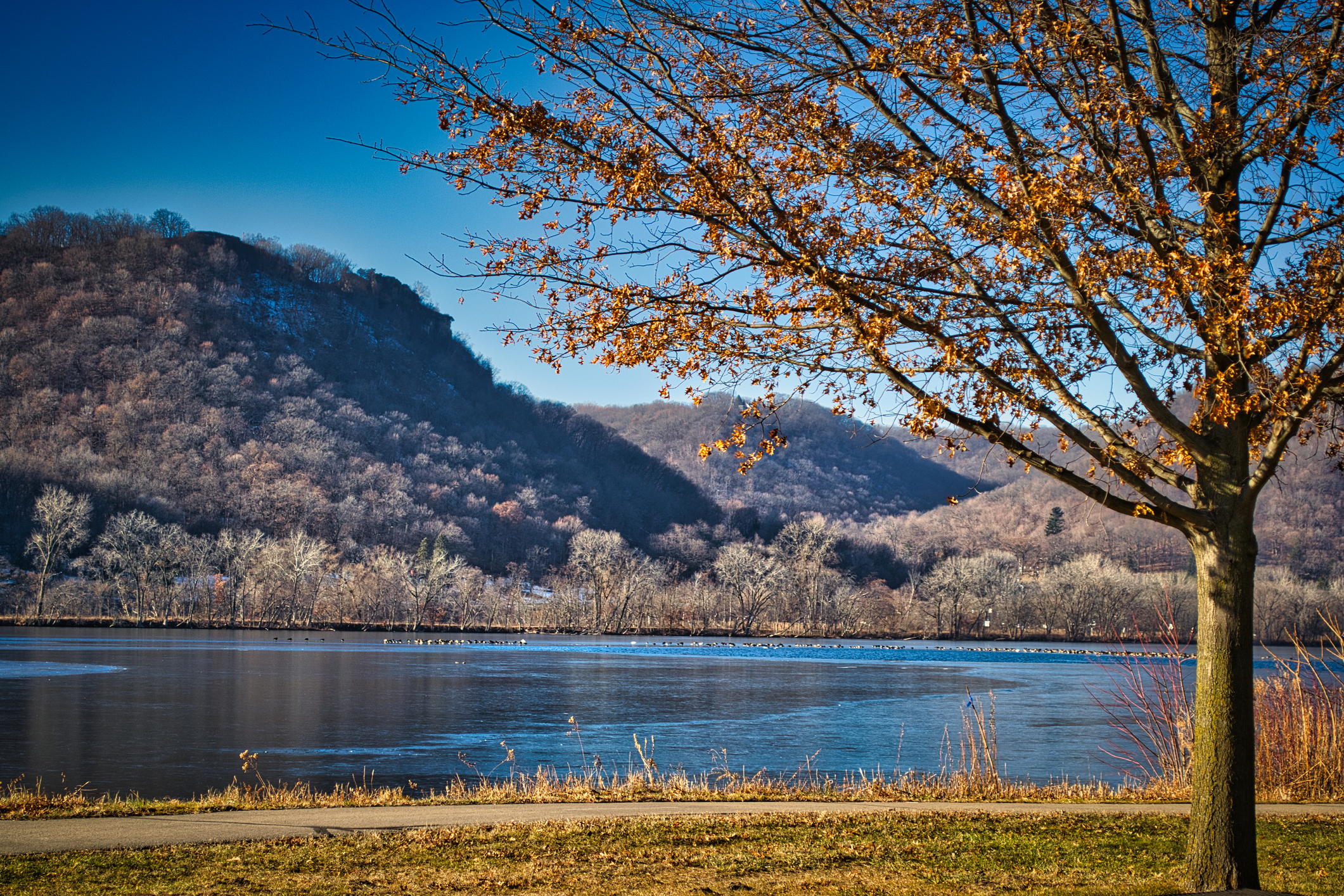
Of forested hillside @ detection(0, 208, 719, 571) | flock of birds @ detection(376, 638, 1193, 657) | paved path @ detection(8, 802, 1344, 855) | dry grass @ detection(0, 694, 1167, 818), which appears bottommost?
flock of birds @ detection(376, 638, 1193, 657)

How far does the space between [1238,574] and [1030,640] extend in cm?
10674

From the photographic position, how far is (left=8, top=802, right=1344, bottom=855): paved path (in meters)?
10.0

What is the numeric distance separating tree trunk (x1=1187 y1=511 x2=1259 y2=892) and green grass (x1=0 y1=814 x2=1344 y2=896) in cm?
52

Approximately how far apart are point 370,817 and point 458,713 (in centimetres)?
2357

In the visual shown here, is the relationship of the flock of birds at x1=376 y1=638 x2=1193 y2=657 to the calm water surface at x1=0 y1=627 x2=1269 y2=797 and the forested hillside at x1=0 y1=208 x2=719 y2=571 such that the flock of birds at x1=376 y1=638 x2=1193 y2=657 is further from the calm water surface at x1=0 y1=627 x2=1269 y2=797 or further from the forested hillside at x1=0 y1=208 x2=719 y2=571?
the forested hillside at x1=0 y1=208 x2=719 y2=571

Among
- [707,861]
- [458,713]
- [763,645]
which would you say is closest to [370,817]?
[707,861]

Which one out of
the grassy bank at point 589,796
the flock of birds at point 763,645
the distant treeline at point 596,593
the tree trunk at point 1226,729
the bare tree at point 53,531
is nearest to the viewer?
the tree trunk at point 1226,729

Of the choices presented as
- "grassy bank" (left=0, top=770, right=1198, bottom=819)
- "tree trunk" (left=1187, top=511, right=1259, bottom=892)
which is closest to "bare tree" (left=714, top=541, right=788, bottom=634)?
"grassy bank" (left=0, top=770, right=1198, bottom=819)

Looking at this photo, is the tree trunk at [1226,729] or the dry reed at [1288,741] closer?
the tree trunk at [1226,729]

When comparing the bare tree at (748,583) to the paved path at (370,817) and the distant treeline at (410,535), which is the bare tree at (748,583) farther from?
the paved path at (370,817)

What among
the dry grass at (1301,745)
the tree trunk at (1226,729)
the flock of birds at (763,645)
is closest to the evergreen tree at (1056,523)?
the flock of birds at (763,645)

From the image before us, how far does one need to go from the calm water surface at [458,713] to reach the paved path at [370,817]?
7395mm

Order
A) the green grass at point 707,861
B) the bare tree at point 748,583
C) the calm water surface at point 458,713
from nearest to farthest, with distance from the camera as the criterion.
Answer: the green grass at point 707,861 < the calm water surface at point 458,713 < the bare tree at point 748,583

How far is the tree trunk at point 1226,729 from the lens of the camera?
24.2ft
